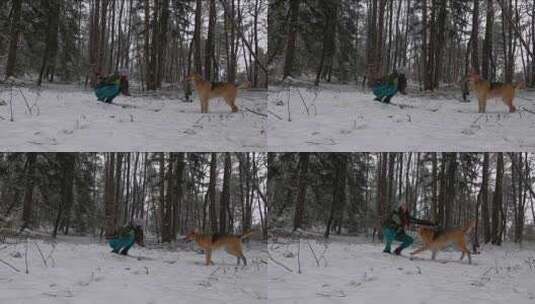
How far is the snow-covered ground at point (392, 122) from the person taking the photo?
412 centimetres

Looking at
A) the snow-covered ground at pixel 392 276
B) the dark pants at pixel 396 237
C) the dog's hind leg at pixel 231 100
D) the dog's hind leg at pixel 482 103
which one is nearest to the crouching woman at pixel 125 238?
the snow-covered ground at pixel 392 276

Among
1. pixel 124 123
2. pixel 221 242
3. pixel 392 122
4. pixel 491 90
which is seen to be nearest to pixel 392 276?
pixel 392 122

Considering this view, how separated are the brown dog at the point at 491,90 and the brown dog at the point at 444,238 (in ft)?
3.09

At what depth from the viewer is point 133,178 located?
4469 millimetres

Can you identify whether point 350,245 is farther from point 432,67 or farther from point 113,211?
point 113,211

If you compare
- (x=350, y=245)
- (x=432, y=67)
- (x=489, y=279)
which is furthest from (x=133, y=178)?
(x=489, y=279)

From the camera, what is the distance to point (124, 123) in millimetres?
4207

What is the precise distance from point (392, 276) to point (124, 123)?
220cm

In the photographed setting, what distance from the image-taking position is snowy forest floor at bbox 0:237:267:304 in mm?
3787

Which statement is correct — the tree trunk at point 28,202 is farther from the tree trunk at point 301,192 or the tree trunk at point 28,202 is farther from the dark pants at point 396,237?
the dark pants at point 396,237

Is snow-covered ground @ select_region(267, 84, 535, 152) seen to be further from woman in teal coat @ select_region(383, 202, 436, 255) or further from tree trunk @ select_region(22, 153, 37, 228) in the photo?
tree trunk @ select_region(22, 153, 37, 228)

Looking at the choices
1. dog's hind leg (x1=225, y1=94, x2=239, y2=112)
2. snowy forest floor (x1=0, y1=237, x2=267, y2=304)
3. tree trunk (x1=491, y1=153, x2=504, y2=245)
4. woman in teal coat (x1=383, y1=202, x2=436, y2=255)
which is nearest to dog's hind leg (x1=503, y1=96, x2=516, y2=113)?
tree trunk (x1=491, y1=153, x2=504, y2=245)

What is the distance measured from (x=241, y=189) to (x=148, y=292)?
3.39 ft

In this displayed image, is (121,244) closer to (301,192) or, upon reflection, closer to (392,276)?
(301,192)
